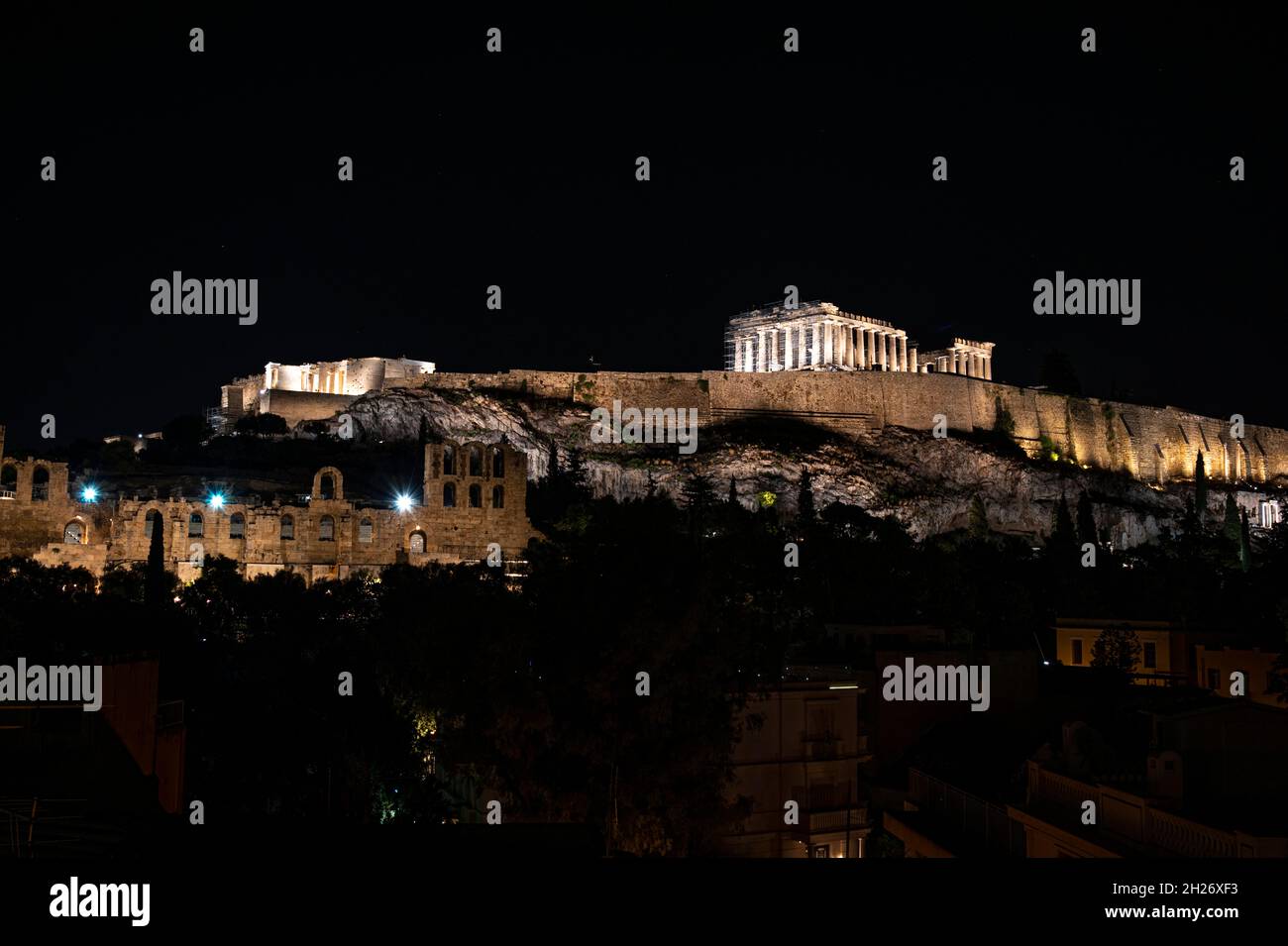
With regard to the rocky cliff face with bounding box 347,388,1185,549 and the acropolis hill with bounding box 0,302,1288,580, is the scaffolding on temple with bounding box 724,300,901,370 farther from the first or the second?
the rocky cliff face with bounding box 347,388,1185,549

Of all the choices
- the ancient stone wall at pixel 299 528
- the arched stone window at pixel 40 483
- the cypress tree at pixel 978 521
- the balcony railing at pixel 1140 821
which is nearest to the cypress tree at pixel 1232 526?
the cypress tree at pixel 978 521

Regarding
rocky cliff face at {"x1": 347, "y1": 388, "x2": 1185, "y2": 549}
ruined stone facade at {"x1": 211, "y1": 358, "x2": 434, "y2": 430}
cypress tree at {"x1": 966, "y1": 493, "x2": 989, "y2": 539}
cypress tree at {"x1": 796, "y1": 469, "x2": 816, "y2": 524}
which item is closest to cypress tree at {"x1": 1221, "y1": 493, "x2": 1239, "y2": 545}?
rocky cliff face at {"x1": 347, "y1": 388, "x2": 1185, "y2": 549}

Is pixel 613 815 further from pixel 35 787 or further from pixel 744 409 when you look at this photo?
pixel 744 409

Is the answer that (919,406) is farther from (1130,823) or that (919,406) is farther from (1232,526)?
(1130,823)

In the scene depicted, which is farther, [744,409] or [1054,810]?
[744,409]

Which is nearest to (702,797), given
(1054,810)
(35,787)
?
(1054,810)
